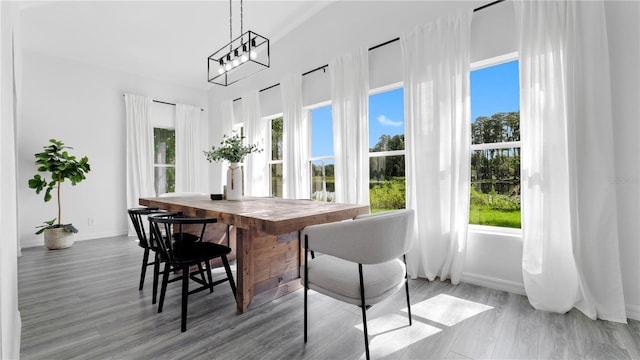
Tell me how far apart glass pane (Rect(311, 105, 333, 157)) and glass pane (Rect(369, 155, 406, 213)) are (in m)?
0.83

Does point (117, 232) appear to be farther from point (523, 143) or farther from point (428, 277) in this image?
point (523, 143)

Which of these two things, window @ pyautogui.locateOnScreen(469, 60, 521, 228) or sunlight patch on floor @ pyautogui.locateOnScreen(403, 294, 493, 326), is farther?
window @ pyautogui.locateOnScreen(469, 60, 521, 228)

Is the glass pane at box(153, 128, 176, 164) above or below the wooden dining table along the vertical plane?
above

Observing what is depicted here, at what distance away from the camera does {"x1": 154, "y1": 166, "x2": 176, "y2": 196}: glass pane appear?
5.76 meters

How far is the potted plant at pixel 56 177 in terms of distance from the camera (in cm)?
412

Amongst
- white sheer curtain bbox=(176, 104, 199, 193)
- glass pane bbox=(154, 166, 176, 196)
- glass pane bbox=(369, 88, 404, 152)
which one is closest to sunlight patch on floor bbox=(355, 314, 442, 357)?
glass pane bbox=(369, 88, 404, 152)

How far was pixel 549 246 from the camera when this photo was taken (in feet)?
7.13

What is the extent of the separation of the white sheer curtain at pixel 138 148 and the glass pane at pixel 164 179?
0.98ft

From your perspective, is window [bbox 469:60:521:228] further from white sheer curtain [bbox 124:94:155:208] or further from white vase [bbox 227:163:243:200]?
white sheer curtain [bbox 124:94:155:208]


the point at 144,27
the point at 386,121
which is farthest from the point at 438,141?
the point at 144,27

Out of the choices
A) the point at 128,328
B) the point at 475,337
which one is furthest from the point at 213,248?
the point at 475,337

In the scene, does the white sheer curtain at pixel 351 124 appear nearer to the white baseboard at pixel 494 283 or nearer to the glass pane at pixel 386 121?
the glass pane at pixel 386 121

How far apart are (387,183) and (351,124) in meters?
0.84

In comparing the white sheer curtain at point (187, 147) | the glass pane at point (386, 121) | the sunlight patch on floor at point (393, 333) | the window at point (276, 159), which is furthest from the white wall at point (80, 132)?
the sunlight patch on floor at point (393, 333)
